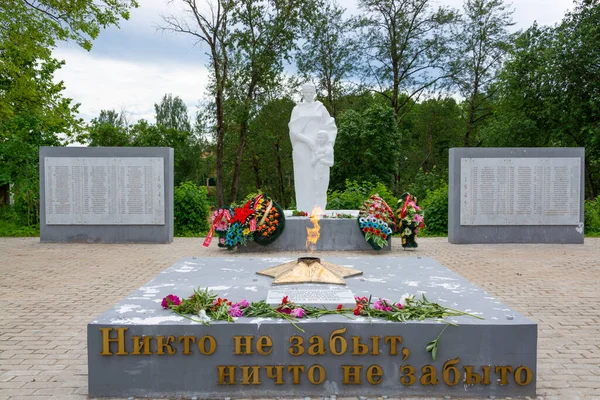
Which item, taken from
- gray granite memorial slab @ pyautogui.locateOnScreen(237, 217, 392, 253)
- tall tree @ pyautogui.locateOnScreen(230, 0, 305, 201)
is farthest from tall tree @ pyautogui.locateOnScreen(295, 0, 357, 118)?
gray granite memorial slab @ pyautogui.locateOnScreen(237, 217, 392, 253)

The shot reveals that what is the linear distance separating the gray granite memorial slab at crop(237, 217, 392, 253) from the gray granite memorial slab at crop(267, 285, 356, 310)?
6543mm

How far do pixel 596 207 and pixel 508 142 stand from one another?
20.5 ft

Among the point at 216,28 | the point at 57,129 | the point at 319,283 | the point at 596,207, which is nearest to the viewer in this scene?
the point at 319,283

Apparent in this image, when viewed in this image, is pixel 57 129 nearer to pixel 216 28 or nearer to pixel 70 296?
pixel 216 28

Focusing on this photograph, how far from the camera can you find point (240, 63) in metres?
21.8

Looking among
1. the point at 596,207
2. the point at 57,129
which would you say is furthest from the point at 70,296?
the point at 596,207

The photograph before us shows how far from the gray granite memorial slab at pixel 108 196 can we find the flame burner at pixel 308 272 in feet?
25.3

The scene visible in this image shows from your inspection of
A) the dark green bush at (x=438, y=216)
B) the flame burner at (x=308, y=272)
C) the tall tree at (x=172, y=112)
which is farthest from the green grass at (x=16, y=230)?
the tall tree at (x=172, y=112)

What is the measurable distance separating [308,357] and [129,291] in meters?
4.14

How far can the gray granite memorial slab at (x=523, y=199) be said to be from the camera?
11656 millimetres

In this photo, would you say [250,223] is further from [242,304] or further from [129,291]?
[242,304]

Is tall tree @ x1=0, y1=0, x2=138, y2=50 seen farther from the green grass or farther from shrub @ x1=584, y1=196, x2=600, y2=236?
shrub @ x1=584, y1=196, x2=600, y2=236

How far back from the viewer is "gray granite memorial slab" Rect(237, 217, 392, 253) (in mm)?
10516

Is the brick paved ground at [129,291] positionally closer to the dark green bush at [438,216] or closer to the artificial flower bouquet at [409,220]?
the artificial flower bouquet at [409,220]
